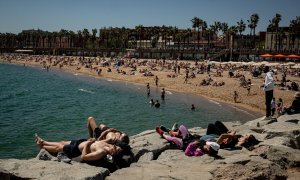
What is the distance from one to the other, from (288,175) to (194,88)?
36.0 meters

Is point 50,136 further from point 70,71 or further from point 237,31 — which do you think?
point 237,31

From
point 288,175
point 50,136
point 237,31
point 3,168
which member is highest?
point 237,31

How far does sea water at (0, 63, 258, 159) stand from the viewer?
70.5 ft

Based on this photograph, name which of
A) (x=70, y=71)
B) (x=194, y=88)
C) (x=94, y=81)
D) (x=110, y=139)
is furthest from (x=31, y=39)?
(x=110, y=139)

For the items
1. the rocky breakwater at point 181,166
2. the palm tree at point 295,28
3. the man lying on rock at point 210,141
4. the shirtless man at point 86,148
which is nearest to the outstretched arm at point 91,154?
the shirtless man at point 86,148

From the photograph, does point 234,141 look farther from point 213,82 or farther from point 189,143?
point 213,82

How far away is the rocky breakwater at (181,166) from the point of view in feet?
21.8

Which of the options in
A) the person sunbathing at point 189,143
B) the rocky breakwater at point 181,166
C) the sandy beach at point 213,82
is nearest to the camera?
the rocky breakwater at point 181,166

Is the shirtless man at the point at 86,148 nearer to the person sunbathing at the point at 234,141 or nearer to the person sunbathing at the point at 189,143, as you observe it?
the person sunbathing at the point at 189,143

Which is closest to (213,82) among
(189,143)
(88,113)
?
(88,113)

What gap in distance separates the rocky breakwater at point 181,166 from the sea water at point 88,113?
31.2 feet

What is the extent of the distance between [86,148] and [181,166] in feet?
6.75

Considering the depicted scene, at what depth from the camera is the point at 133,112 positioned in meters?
30.5

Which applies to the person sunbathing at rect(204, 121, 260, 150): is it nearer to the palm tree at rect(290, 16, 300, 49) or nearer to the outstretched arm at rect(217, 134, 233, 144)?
the outstretched arm at rect(217, 134, 233, 144)
